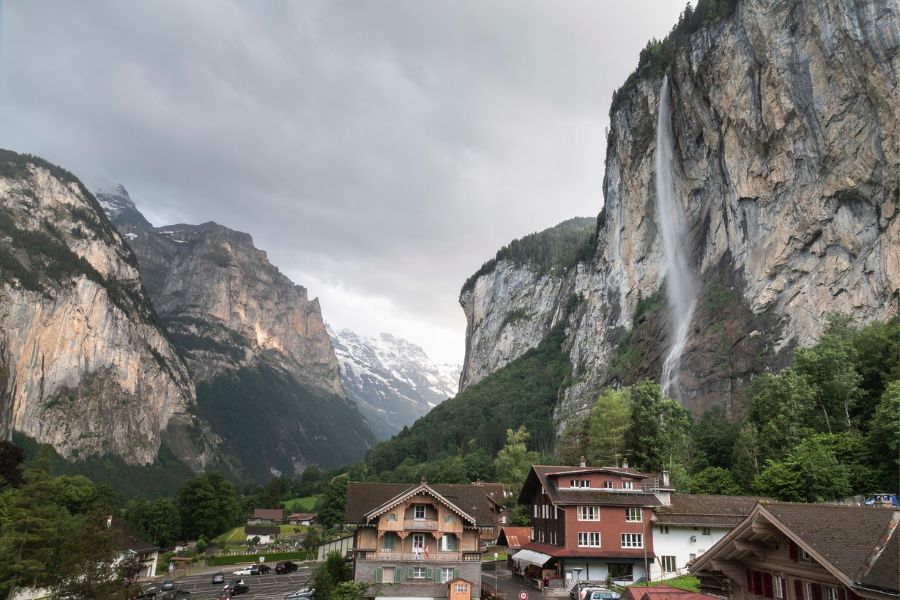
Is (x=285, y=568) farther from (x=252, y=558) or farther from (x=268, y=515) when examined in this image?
(x=268, y=515)

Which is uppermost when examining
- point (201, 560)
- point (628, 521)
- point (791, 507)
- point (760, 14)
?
point (760, 14)

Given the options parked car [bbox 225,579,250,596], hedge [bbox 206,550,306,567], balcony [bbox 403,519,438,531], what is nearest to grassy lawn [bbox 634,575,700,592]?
balcony [bbox 403,519,438,531]

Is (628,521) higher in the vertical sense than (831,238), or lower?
lower

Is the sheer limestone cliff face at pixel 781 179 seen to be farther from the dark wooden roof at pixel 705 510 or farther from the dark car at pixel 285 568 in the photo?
the dark car at pixel 285 568

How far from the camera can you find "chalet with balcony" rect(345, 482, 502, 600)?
142ft

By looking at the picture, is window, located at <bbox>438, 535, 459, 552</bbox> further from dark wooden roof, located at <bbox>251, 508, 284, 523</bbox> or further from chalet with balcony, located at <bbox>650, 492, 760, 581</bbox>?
dark wooden roof, located at <bbox>251, 508, 284, 523</bbox>

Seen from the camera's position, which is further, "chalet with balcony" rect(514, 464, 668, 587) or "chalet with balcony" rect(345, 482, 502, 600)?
"chalet with balcony" rect(514, 464, 668, 587)

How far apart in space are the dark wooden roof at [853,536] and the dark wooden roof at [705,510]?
3335 centimetres

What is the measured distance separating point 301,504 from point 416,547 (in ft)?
391

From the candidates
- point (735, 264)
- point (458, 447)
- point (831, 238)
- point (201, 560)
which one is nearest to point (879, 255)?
point (831, 238)

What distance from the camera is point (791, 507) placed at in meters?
16.7

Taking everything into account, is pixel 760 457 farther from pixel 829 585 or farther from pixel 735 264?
pixel 829 585

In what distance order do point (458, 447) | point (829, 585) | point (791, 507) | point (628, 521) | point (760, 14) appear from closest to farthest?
point (829, 585)
point (791, 507)
point (628, 521)
point (760, 14)
point (458, 447)

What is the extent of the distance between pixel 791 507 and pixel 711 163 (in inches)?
3665
